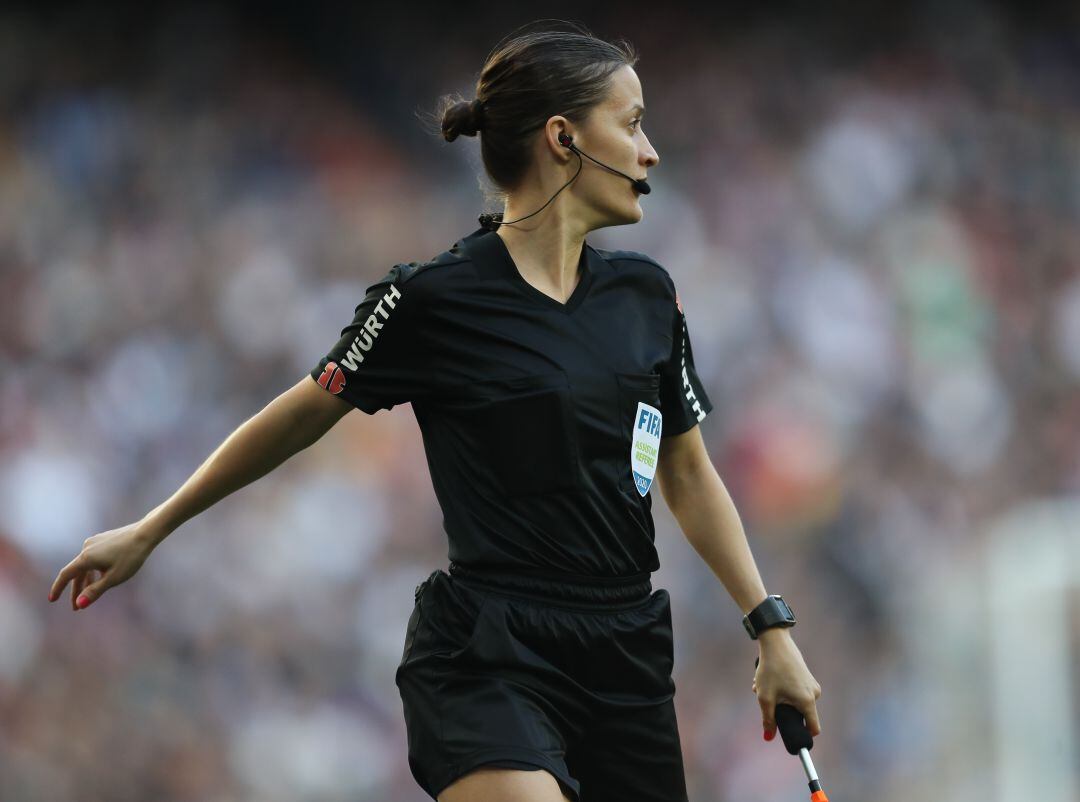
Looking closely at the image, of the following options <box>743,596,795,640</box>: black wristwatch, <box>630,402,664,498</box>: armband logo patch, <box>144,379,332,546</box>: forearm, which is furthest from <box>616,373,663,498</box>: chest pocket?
<box>144,379,332,546</box>: forearm

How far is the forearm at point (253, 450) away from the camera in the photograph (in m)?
3.04

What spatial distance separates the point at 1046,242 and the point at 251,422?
6.89m

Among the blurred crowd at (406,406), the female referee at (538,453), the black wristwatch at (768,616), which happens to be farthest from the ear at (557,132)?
the blurred crowd at (406,406)

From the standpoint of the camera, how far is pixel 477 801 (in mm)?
2654

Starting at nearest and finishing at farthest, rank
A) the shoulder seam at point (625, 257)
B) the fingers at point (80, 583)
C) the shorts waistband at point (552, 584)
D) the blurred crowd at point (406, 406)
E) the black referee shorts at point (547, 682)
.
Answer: the black referee shorts at point (547, 682) → the shorts waistband at point (552, 584) → the fingers at point (80, 583) → the shoulder seam at point (625, 257) → the blurred crowd at point (406, 406)

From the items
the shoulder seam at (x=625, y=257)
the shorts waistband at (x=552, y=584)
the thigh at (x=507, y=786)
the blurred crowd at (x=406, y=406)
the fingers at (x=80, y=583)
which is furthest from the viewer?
the blurred crowd at (x=406, y=406)

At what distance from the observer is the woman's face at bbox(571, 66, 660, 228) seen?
10.3ft

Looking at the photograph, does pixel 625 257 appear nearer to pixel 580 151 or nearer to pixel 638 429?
pixel 580 151

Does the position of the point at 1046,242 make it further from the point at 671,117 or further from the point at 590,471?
the point at 590,471

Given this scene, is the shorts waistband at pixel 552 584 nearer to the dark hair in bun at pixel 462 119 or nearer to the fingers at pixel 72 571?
the fingers at pixel 72 571

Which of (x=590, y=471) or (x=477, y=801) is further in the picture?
(x=590, y=471)

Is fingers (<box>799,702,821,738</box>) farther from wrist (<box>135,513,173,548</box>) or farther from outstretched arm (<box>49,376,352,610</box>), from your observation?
wrist (<box>135,513,173,548</box>)

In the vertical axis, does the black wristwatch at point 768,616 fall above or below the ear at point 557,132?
below

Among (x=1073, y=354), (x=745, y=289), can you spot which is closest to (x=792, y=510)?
(x=745, y=289)
